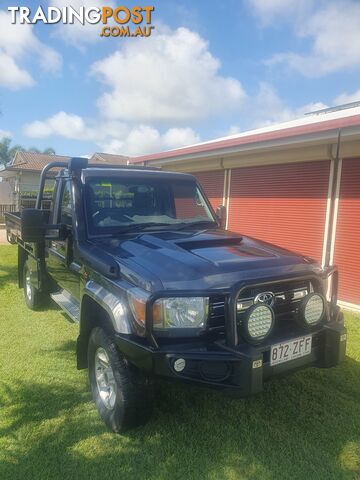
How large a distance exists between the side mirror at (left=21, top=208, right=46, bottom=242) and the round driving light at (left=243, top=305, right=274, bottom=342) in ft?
6.84

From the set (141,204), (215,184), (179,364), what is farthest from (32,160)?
(179,364)

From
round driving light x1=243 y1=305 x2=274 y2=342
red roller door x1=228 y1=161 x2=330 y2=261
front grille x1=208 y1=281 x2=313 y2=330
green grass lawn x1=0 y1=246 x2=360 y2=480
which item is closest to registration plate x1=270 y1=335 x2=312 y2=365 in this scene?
round driving light x1=243 y1=305 x2=274 y2=342

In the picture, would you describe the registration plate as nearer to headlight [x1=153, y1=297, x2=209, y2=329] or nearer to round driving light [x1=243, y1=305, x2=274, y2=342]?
round driving light [x1=243, y1=305, x2=274, y2=342]

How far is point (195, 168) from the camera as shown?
34.6 feet

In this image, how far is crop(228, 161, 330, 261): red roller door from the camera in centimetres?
735

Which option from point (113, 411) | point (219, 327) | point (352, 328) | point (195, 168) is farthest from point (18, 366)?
point (195, 168)

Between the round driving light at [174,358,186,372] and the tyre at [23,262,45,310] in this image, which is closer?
the round driving light at [174,358,186,372]

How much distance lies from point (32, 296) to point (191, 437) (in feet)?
12.6

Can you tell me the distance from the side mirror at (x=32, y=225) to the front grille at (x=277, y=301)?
183 cm

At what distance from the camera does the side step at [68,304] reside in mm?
3625

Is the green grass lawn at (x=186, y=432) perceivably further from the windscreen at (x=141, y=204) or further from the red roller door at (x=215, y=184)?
the red roller door at (x=215, y=184)

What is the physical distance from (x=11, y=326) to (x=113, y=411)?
2993 mm

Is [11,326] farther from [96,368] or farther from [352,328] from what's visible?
[352,328]

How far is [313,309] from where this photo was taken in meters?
2.68
